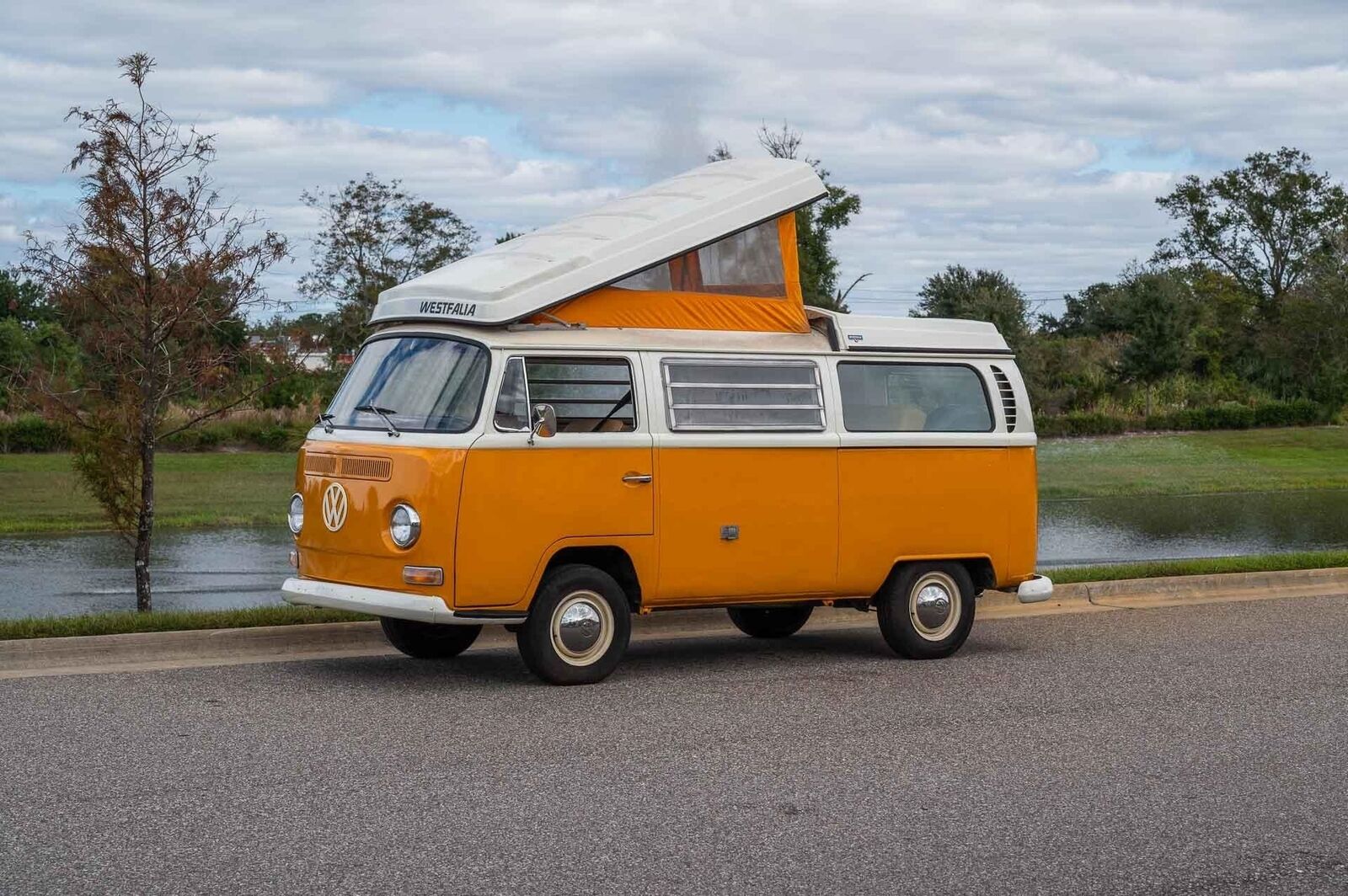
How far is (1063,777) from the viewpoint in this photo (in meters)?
7.55

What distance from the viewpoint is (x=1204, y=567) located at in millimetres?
15305

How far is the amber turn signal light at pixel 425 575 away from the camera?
30.1 feet

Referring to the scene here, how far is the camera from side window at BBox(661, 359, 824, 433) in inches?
400

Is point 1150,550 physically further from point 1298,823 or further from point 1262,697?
point 1298,823

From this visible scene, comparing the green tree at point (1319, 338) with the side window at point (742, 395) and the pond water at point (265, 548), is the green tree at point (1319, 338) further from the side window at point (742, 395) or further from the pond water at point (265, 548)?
the side window at point (742, 395)

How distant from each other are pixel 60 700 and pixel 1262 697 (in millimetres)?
6898

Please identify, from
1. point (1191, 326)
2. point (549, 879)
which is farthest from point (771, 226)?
point (1191, 326)

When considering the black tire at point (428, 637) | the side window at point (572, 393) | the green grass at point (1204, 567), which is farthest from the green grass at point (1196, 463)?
the side window at point (572, 393)

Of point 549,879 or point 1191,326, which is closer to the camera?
point 549,879

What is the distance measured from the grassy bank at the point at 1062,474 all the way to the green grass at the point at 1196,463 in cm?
2

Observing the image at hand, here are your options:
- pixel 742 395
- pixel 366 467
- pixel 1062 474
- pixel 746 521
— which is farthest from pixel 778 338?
pixel 1062 474

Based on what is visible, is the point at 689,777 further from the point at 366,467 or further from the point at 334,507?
the point at 334,507

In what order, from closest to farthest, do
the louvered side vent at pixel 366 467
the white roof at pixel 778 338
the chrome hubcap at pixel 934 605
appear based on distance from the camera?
the louvered side vent at pixel 366 467 → the white roof at pixel 778 338 → the chrome hubcap at pixel 934 605

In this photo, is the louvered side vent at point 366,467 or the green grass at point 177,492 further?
the green grass at point 177,492
